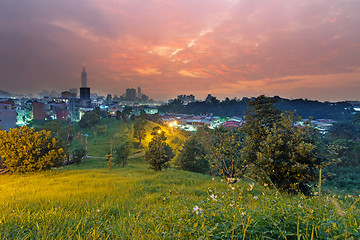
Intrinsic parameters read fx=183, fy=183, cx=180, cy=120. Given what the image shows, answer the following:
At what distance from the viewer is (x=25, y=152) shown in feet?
51.5

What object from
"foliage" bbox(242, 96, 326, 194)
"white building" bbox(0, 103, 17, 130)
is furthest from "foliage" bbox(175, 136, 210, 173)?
"white building" bbox(0, 103, 17, 130)

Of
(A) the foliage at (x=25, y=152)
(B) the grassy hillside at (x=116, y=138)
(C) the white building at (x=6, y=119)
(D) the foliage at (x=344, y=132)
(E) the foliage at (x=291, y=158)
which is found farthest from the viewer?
(B) the grassy hillside at (x=116, y=138)

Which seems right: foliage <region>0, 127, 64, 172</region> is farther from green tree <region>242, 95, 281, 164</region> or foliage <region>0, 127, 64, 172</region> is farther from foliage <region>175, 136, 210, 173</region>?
foliage <region>175, 136, 210, 173</region>

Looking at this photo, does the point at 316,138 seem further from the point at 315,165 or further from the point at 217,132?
the point at 217,132

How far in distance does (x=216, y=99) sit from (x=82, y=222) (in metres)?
151

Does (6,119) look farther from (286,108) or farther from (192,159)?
(286,108)

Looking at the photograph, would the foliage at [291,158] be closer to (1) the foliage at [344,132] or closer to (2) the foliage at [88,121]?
(1) the foliage at [344,132]

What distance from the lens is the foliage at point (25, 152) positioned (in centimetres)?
1571

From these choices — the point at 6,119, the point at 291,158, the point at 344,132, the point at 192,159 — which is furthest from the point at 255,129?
the point at 6,119

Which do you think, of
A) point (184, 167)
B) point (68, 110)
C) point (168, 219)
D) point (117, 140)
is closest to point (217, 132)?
point (168, 219)

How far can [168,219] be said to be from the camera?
10.1 ft

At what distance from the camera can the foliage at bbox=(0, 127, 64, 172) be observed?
1571cm

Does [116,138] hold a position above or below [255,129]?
below

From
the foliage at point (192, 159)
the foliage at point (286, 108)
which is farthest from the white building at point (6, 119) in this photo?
the foliage at point (286, 108)
